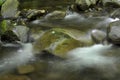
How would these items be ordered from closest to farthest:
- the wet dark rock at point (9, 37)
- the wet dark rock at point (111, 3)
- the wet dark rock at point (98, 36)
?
1. the wet dark rock at point (98, 36)
2. the wet dark rock at point (9, 37)
3. the wet dark rock at point (111, 3)

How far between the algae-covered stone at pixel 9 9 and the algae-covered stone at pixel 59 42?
14.2ft

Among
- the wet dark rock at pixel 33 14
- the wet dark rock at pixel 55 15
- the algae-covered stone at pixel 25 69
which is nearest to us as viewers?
the algae-covered stone at pixel 25 69

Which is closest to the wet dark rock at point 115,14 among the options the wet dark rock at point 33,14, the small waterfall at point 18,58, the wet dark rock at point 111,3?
the wet dark rock at point 111,3

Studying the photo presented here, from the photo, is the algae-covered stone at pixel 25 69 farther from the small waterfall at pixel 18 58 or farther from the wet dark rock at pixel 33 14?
the wet dark rock at pixel 33 14

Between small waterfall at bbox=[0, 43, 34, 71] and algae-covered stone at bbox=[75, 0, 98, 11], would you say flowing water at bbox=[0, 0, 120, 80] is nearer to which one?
small waterfall at bbox=[0, 43, 34, 71]

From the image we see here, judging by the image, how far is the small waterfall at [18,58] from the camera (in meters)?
6.35

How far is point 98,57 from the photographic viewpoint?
654 centimetres

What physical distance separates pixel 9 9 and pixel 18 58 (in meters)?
4.69

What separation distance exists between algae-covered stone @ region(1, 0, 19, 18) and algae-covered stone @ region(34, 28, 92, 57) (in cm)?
432

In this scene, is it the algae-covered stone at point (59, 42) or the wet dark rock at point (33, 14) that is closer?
the algae-covered stone at point (59, 42)

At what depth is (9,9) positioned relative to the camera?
11.0 metres

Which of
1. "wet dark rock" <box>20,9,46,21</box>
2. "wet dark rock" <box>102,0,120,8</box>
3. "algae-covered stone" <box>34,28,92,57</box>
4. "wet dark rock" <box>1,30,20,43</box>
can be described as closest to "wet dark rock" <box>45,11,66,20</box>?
"wet dark rock" <box>20,9,46,21</box>

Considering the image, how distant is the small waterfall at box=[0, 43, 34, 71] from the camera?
6352mm

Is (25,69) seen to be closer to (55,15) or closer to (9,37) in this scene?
(9,37)
